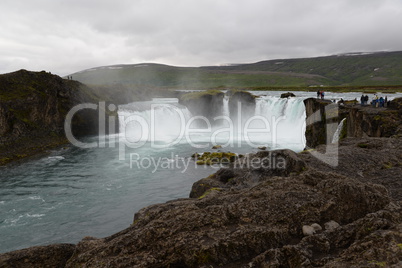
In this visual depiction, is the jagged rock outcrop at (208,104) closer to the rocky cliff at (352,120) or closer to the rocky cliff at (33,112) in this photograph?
the rocky cliff at (33,112)

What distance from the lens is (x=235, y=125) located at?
77.8 m

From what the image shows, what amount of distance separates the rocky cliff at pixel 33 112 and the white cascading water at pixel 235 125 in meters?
14.8

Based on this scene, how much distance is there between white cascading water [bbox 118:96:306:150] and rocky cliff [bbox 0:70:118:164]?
14.8 metres

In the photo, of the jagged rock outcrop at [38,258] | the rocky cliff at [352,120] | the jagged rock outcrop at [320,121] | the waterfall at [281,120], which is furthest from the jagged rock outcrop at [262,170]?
the waterfall at [281,120]

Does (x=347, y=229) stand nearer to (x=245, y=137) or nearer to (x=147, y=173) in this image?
(x=147, y=173)

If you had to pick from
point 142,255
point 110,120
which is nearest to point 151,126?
point 110,120

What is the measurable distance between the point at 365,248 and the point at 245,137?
5637 cm

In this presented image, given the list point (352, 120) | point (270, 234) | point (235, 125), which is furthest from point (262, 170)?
point (235, 125)

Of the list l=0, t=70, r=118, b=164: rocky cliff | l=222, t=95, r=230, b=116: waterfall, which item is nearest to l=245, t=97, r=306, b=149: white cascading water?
l=222, t=95, r=230, b=116: waterfall

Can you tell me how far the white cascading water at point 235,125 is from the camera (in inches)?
2282

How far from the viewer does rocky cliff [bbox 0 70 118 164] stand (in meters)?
43.7

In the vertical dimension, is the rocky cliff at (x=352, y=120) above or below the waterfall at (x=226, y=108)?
below

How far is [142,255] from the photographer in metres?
6.65

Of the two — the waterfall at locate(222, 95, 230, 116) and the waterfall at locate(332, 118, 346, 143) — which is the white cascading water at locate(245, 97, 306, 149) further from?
the waterfall at locate(332, 118, 346, 143)
